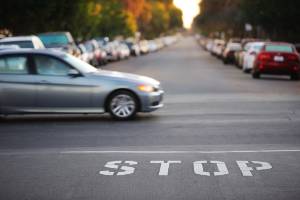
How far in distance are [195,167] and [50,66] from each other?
6.53 m

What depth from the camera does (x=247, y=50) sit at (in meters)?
38.9

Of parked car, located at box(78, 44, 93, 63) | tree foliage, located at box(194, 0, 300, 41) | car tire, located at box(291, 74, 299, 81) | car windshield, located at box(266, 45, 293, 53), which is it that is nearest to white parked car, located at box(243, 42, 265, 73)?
car windshield, located at box(266, 45, 293, 53)

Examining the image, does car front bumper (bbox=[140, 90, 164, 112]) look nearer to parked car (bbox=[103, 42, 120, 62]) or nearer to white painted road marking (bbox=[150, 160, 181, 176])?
white painted road marking (bbox=[150, 160, 181, 176])

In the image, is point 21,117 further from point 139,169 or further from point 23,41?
point 23,41

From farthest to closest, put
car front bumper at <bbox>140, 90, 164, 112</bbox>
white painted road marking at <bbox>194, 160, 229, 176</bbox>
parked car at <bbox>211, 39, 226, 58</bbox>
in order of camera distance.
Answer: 1. parked car at <bbox>211, 39, 226, 58</bbox>
2. car front bumper at <bbox>140, 90, 164, 112</bbox>
3. white painted road marking at <bbox>194, 160, 229, 176</bbox>

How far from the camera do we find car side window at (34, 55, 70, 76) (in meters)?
16.0

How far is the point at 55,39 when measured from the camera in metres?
37.0

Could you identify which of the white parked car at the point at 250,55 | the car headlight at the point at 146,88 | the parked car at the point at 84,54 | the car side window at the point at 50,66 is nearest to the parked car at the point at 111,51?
the parked car at the point at 84,54

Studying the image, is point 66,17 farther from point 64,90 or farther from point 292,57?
point 64,90

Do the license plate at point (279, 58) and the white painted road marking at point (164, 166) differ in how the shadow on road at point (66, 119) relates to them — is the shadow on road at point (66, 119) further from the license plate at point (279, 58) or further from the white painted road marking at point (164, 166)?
the license plate at point (279, 58)

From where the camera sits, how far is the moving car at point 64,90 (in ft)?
51.8

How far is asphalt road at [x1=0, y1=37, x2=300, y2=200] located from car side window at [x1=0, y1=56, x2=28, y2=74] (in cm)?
103

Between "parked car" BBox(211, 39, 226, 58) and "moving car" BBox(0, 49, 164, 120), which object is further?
"parked car" BBox(211, 39, 226, 58)

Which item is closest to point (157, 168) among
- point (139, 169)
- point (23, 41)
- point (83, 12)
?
point (139, 169)
